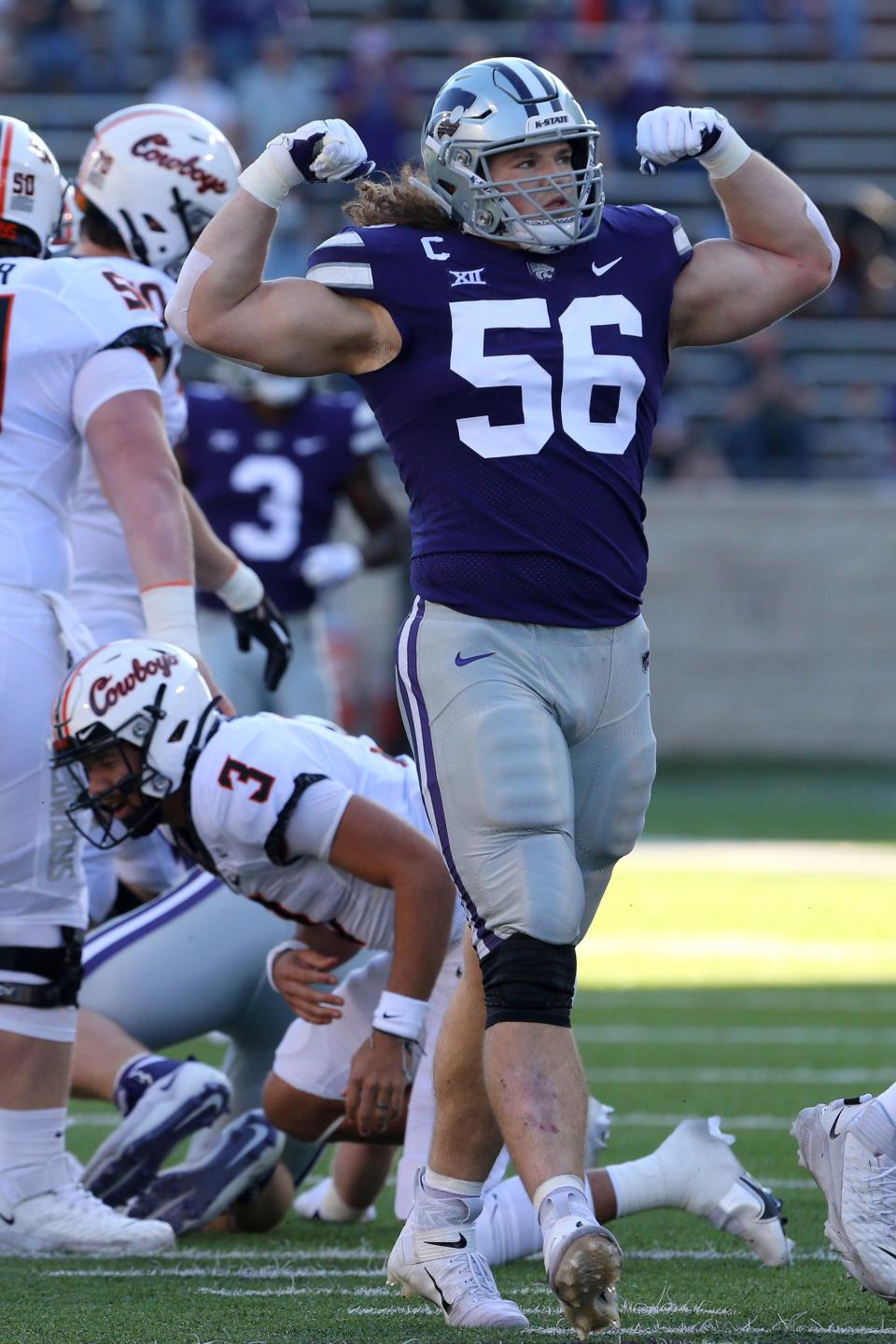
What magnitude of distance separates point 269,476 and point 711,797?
6.35m

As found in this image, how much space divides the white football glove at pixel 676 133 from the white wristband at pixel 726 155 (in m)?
0.03

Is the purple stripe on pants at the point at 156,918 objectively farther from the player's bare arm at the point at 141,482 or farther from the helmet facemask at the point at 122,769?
the player's bare arm at the point at 141,482

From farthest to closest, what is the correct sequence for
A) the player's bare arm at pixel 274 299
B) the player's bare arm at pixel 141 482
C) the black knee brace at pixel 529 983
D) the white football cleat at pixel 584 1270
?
the player's bare arm at pixel 141 482 → the player's bare arm at pixel 274 299 → the black knee brace at pixel 529 983 → the white football cleat at pixel 584 1270

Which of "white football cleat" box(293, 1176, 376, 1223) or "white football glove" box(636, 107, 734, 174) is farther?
"white football cleat" box(293, 1176, 376, 1223)

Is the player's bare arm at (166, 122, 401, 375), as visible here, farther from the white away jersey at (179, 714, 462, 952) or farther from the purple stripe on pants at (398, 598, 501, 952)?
the white away jersey at (179, 714, 462, 952)

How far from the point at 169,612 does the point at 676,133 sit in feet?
4.21

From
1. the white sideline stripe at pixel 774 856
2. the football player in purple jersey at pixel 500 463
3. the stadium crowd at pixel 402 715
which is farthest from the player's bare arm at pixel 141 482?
the white sideline stripe at pixel 774 856

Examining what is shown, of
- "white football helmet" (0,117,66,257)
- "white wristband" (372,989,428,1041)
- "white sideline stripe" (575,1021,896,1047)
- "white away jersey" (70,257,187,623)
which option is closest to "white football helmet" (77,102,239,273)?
"white away jersey" (70,257,187,623)

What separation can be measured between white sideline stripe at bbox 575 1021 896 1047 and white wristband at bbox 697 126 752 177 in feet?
10.8

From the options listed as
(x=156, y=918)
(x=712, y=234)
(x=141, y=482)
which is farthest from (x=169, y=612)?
(x=712, y=234)

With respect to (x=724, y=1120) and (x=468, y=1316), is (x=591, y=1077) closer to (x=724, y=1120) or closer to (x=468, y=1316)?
(x=724, y=1120)

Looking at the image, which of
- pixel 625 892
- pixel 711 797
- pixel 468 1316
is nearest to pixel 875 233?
pixel 711 797

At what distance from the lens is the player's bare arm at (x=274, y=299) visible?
11.1 ft

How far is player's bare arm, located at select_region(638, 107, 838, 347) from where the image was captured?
3.53m
